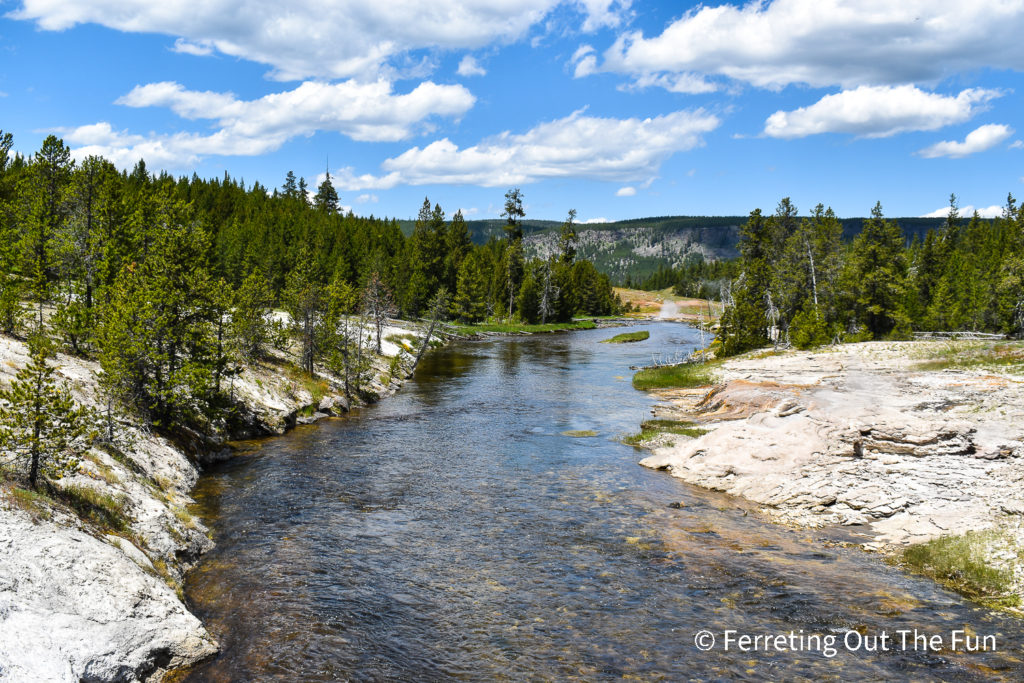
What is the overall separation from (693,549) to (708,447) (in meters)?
11.2

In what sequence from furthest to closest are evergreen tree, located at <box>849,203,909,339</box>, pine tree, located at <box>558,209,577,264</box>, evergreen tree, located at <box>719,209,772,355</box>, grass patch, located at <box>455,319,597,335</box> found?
pine tree, located at <box>558,209,577,264</box>
grass patch, located at <box>455,319,597,335</box>
evergreen tree, located at <box>849,203,909,339</box>
evergreen tree, located at <box>719,209,772,355</box>

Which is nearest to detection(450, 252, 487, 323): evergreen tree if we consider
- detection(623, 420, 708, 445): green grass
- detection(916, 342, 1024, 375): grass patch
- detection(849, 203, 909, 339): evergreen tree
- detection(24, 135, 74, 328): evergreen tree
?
detection(849, 203, 909, 339): evergreen tree

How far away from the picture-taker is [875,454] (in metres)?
26.4

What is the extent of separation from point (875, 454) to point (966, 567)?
8.93m

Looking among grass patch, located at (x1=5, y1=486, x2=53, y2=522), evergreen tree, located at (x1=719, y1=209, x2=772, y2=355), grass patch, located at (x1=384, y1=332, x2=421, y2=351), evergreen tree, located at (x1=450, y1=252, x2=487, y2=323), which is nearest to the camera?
grass patch, located at (x1=5, y1=486, x2=53, y2=522)

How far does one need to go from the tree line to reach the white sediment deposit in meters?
30.4

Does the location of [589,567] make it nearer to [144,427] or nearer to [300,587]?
[300,587]

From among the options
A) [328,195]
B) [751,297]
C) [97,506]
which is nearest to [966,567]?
[97,506]

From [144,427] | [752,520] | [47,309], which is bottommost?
[752,520]

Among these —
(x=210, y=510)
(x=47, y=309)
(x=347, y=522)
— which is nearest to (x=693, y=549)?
(x=347, y=522)

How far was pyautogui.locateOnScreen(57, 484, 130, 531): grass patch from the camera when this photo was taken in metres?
15.9

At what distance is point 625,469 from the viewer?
30.2 metres

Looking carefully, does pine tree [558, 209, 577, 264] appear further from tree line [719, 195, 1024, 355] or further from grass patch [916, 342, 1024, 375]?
grass patch [916, 342, 1024, 375]

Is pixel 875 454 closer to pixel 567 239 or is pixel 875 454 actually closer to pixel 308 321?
pixel 308 321
